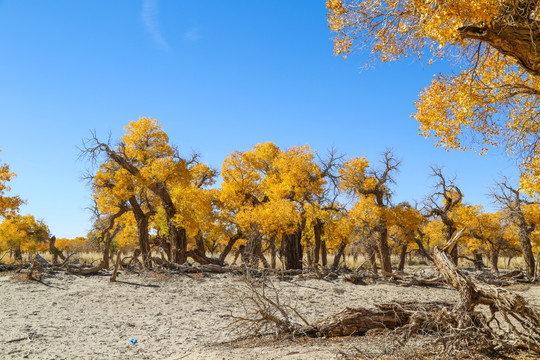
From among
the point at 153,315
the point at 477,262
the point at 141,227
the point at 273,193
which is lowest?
the point at 153,315

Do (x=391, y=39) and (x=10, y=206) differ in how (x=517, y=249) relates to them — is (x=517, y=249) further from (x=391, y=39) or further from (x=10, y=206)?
(x=10, y=206)

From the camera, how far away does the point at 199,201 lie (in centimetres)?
2241

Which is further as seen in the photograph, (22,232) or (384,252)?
(22,232)

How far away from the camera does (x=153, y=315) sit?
1014 centimetres

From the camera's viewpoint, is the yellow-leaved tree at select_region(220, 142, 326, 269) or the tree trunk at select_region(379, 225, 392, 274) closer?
the yellow-leaved tree at select_region(220, 142, 326, 269)

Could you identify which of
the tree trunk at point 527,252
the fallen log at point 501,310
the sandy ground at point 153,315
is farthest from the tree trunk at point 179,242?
the tree trunk at point 527,252

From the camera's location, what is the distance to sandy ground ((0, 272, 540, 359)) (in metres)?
6.66

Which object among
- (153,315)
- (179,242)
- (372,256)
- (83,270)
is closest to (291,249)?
(179,242)

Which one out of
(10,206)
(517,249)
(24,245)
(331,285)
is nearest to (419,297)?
(331,285)

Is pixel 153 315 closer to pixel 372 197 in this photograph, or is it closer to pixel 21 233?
pixel 372 197

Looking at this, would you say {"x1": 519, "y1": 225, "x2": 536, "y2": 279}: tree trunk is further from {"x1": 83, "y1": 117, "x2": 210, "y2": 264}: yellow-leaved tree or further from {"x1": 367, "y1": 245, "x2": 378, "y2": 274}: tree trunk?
{"x1": 83, "y1": 117, "x2": 210, "y2": 264}: yellow-leaved tree

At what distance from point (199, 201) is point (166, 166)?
349 centimetres

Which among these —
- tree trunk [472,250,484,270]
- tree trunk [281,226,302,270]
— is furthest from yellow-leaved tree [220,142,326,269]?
tree trunk [472,250,484,270]

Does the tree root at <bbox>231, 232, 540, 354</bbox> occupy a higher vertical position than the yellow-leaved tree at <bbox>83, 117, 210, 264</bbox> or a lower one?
lower
